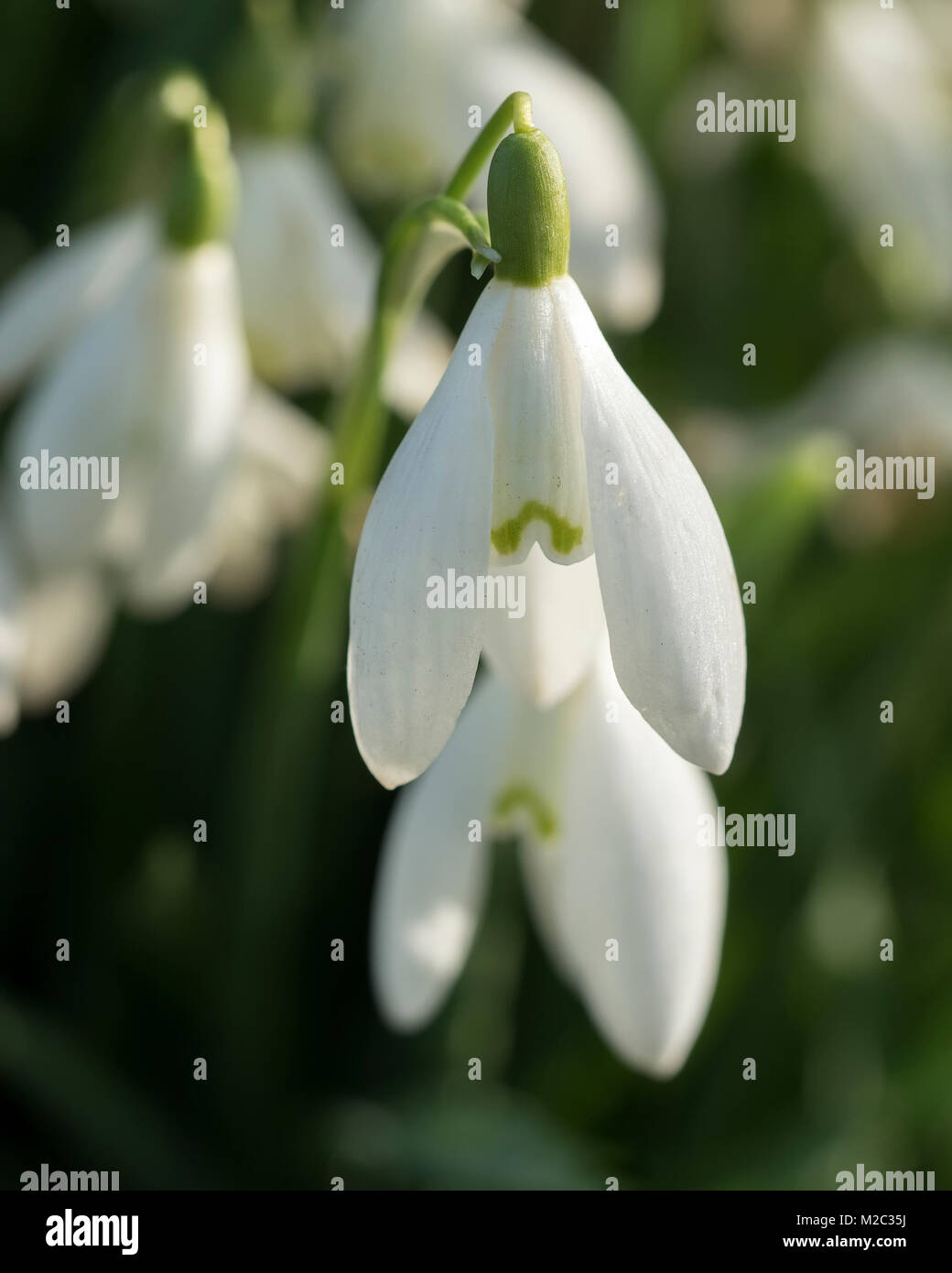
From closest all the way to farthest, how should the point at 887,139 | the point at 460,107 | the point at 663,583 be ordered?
the point at 663,583 → the point at 460,107 → the point at 887,139

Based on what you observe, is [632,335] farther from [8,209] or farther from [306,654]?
[8,209]

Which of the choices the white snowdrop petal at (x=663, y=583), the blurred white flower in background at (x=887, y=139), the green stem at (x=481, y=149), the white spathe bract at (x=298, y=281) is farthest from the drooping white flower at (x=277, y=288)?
the blurred white flower in background at (x=887, y=139)

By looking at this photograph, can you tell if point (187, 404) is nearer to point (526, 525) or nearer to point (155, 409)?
point (155, 409)

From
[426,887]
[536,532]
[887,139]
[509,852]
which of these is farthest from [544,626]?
[887,139]

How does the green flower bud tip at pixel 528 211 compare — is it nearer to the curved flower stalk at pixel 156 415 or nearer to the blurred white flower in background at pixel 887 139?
the curved flower stalk at pixel 156 415

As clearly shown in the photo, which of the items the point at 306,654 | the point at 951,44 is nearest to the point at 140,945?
the point at 306,654

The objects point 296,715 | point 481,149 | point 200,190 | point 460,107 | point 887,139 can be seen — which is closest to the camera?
point 481,149
